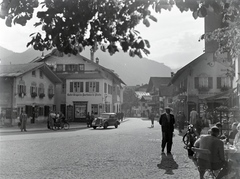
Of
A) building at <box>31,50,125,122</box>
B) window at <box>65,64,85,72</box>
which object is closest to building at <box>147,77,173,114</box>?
building at <box>31,50,125,122</box>

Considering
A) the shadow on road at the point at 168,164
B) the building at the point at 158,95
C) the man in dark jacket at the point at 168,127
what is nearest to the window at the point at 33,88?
the man in dark jacket at the point at 168,127

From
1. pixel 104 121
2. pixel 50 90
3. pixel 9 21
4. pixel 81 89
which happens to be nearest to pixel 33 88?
pixel 50 90

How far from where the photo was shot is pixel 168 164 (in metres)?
10.8

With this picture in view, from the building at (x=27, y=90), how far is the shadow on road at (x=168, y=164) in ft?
93.5

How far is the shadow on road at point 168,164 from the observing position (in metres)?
9.70

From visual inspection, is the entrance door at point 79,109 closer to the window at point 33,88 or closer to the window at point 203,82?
the window at point 33,88

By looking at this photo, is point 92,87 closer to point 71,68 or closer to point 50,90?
point 71,68

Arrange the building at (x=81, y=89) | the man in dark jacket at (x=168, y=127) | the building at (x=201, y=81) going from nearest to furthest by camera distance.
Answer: the man in dark jacket at (x=168, y=127), the building at (x=201, y=81), the building at (x=81, y=89)

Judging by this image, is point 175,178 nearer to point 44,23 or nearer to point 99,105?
point 44,23

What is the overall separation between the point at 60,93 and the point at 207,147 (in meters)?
45.4

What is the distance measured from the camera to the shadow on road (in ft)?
31.8

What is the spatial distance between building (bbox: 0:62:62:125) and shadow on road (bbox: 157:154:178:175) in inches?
1122

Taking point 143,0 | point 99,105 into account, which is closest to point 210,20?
point 143,0

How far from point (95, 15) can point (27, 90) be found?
37.5 metres
